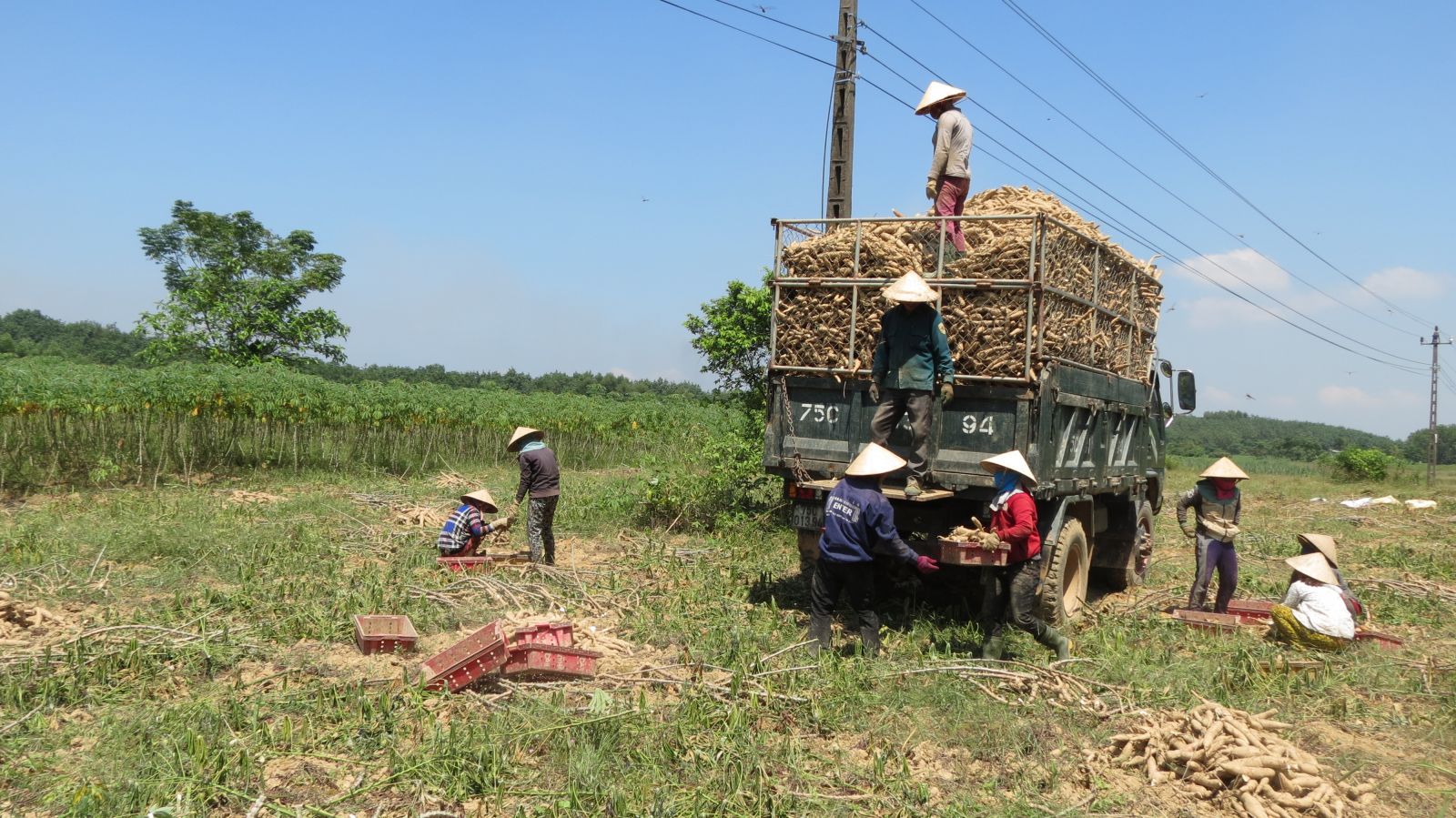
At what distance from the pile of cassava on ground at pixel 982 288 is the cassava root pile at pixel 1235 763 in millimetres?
2952

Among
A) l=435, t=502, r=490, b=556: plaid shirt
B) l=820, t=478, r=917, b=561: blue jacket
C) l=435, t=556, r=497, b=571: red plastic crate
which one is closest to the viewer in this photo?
l=820, t=478, r=917, b=561: blue jacket

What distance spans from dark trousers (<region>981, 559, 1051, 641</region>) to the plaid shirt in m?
5.39

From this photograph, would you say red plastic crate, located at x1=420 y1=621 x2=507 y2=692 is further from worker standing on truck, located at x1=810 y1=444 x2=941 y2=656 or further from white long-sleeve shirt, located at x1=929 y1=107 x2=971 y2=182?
white long-sleeve shirt, located at x1=929 y1=107 x2=971 y2=182

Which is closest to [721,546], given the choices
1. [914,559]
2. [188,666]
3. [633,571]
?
[633,571]

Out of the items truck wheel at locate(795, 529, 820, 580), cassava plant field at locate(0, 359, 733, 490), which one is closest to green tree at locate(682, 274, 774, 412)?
cassava plant field at locate(0, 359, 733, 490)

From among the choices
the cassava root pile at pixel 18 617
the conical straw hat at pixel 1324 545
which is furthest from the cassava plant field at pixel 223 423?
the cassava root pile at pixel 18 617

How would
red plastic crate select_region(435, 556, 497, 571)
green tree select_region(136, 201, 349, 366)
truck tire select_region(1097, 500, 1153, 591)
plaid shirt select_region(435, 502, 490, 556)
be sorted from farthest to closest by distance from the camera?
1. green tree select_region(136, 201, 349, 366)
2. truck tire select_region(1097, 500, 1153, 591)
3. plaid shirt select_region(435, 502, 490, 556)
4. red plastic crate select_region(435, 556, 497, 571)

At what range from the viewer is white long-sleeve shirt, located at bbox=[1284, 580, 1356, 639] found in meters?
7.45

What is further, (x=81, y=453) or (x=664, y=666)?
(x=81, y=453)

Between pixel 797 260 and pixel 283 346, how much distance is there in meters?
32.2

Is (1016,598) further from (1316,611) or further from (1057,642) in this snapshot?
(1316,611)

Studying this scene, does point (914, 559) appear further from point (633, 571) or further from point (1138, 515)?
point (1138, 515)

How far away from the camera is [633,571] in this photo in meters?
10.4

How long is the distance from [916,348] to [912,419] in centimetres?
57
